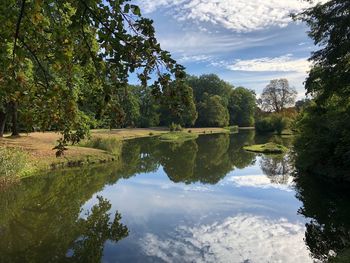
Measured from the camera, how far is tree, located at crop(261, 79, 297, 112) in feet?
340

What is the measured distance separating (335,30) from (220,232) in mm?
11231

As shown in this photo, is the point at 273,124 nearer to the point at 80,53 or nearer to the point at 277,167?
the point at 277,167

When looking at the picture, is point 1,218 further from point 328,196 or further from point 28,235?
point 328,196

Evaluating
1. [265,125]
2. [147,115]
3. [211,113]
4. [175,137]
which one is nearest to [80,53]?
[175,137]

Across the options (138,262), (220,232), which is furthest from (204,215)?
(138,262)

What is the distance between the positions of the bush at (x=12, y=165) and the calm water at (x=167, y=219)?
816mm

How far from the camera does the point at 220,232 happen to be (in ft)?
44.7

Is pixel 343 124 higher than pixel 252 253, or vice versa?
pixel 343 124

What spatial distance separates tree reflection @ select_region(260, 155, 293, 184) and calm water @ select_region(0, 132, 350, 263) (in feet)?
1.03

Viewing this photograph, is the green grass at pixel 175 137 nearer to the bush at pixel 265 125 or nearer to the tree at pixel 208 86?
the bush at pixel 265 125

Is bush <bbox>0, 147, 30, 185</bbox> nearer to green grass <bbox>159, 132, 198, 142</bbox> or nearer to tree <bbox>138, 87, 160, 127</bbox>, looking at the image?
green grass <bbox>159, 132, 198, 142</bbox>

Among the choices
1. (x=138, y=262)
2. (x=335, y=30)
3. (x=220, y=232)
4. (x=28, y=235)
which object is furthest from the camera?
(x=335, y=30)

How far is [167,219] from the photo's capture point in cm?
1520

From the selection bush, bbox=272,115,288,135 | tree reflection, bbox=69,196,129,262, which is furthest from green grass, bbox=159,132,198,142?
tree reflection, bbox=69,196,129,262
